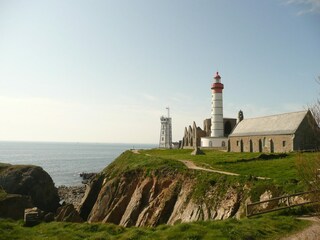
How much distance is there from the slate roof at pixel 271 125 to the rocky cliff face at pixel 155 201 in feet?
85.9

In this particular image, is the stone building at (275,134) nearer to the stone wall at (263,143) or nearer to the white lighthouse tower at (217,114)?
the stone wall at (263,143)

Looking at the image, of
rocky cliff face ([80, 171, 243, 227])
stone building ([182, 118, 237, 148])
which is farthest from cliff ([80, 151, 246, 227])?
stone building ([182, 118, 237, 148])

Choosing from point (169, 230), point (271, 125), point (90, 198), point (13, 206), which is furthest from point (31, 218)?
point (271, 125)

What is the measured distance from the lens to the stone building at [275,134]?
48.4 metres

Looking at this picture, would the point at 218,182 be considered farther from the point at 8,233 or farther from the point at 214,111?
the point at 214,111

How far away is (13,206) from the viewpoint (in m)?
25.6

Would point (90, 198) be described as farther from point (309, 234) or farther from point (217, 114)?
point (217, 114)

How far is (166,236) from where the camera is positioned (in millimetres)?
13852

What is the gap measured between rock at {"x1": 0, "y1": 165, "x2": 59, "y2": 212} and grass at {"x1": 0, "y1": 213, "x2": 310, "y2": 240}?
1246 inches

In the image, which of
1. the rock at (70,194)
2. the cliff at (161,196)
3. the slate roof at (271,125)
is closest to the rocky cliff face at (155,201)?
the cliff at (161,196)

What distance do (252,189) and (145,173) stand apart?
1807 cm

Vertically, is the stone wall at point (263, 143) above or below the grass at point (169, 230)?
above

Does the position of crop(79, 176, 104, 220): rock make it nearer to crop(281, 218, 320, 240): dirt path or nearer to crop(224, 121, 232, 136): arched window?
crop(281, 218, 320, 240): dirt path

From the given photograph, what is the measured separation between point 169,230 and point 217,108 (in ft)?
206
